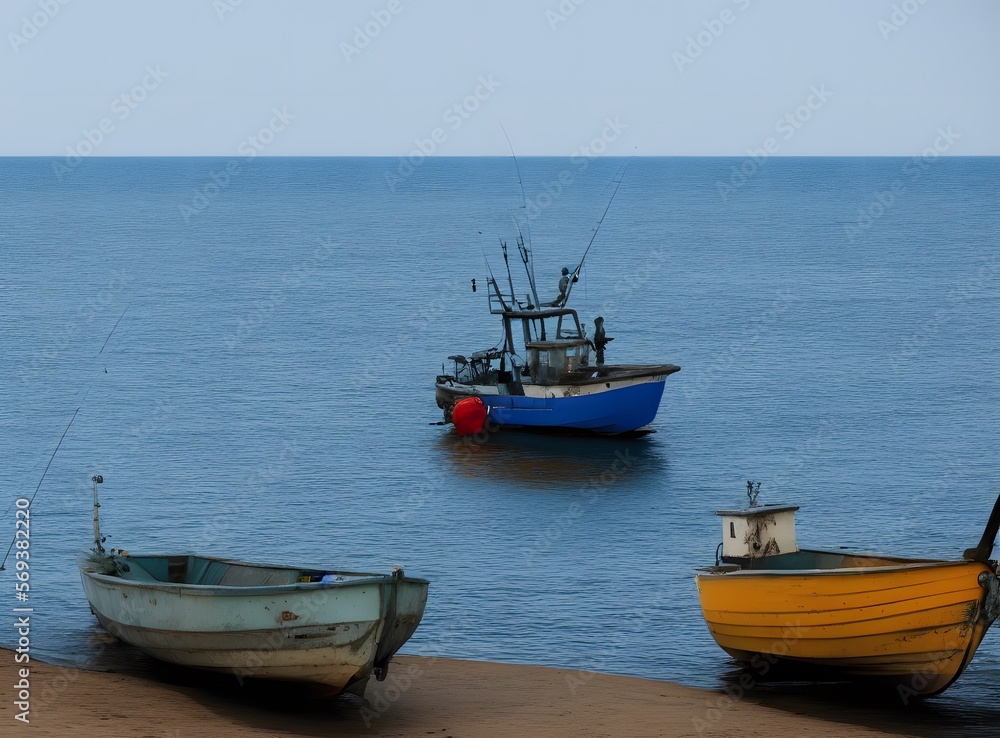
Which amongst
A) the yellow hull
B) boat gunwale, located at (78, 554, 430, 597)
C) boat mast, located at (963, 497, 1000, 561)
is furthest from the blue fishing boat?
boat mast, located at (963, 497, 1000, 561)

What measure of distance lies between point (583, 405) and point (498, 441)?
355 cm

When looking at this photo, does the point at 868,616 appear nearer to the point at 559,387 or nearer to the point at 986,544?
the point at 986,544

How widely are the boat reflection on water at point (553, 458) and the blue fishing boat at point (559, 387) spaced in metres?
0.53

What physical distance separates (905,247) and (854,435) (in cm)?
7727

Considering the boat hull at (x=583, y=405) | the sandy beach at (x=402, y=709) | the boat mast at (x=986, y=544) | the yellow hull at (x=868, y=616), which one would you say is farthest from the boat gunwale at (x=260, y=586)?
the boat hull at (x=583, y=405)

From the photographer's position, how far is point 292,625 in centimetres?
1808

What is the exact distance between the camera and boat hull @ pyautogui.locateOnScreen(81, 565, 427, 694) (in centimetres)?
1798

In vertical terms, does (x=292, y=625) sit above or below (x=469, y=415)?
below

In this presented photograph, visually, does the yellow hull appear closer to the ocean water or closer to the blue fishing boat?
the ocean water

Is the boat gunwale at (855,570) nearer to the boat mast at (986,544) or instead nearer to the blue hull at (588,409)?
the boat mast at (986,544)

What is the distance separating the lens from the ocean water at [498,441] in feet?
86.7

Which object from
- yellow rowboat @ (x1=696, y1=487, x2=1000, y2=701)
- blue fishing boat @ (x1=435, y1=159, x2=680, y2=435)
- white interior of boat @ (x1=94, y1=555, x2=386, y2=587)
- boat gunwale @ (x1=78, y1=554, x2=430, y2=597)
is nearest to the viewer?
boat gunwale @ (x1=78, y1=554, x2=430, y2=597)

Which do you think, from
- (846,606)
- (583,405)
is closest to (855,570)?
(846,606)

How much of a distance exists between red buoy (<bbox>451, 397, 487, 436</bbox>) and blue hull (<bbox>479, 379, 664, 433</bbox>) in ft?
1.53
